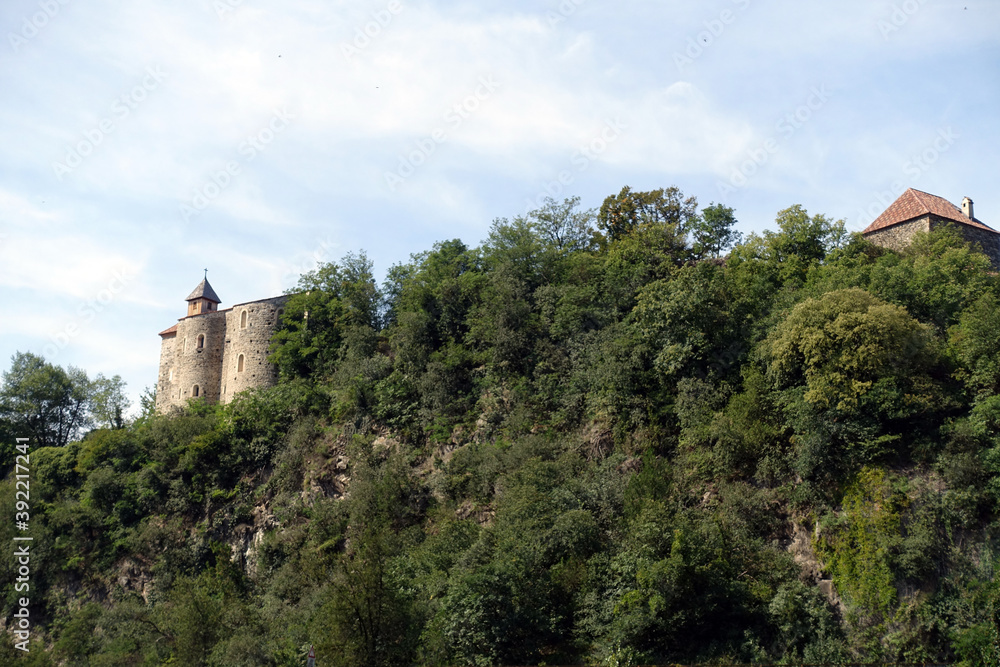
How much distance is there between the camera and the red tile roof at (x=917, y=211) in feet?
125

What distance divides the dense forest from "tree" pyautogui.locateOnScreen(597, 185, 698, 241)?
0.48ft

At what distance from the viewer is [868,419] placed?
84.8 ft

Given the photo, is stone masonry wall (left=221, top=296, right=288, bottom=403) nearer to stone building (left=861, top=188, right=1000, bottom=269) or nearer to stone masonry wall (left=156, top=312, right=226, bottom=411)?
stone masonry wall (left=156, top=312, right=226, bottom=411)

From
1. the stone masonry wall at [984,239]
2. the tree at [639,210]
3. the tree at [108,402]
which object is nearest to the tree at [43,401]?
the tree at [108,402]

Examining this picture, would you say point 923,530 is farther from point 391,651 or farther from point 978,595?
point 391,651

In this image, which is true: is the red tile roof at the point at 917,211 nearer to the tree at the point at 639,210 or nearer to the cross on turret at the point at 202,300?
the tree at the point at 639,210

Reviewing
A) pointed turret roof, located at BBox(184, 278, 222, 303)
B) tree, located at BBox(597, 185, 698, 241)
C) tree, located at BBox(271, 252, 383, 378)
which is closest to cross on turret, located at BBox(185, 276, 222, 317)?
pointed turret roof, located at BBox(184, 278, 222, 303)

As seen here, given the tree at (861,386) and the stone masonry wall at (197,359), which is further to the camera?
the stone masonry wall at (197,359)

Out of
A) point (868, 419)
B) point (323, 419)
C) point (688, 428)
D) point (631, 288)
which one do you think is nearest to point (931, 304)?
point (868, 419)

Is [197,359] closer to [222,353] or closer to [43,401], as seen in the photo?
[222,353]

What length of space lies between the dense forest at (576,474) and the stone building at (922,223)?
2.79 meters

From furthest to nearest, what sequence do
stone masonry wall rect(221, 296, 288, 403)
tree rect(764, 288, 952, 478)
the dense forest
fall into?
1. stone masonry wall rect(221, 296, 288, 403)
2. tree rect(764, 288, 952, 478)
3. the dense forest

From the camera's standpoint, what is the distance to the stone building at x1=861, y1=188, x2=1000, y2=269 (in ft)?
124

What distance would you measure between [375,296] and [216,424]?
10244 millimetres
